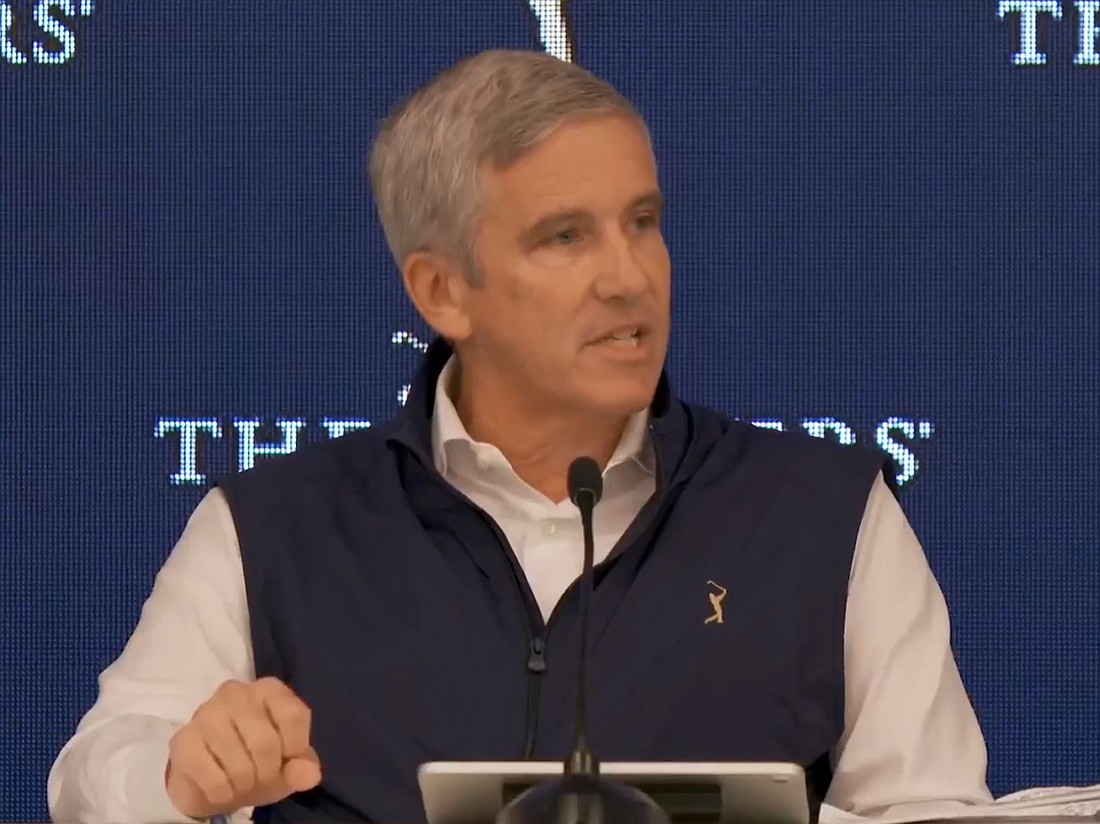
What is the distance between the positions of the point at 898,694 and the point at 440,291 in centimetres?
63

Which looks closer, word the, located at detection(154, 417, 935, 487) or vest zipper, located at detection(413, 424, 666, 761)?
vest zipper, located at detection(413, 424, 666, 761)

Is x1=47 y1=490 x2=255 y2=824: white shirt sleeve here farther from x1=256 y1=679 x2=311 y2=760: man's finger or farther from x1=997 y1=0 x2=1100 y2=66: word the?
x1=997 y1=0 x2=1100 y2=66: word the

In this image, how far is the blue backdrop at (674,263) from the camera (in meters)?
2.89

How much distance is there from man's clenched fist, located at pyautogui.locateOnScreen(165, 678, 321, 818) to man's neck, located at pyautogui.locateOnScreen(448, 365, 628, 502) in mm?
693

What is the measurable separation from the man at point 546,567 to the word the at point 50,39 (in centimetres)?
61

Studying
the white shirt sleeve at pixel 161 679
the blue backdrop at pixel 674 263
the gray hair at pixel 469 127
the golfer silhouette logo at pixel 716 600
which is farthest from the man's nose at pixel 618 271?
the blue backdrop at pixel 674 263

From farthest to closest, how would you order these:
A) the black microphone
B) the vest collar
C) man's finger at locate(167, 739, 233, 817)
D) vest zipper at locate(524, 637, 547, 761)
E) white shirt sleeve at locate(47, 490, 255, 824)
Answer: the vest collar, vest zipper at locate(524, 637, 547, 761), white shirt sleeve at locate(47, 490, 255, 824), man's finger at locate(167, 739, 233, 817), the black microphone

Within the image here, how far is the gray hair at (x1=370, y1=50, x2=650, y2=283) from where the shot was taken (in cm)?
238

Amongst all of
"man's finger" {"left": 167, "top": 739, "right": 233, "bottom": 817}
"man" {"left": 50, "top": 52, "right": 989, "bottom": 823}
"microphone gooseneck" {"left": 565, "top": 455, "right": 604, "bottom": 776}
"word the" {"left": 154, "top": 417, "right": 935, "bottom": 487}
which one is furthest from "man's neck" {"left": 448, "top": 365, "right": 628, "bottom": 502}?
"man's finger" {"left": 167, "top": 739, "right": 233, "bottom": 817}

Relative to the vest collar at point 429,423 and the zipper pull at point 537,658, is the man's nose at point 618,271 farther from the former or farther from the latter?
the zipper pull at point 537,658

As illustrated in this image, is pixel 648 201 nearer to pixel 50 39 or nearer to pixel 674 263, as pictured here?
pixel 674 263

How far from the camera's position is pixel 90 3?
9.66 feet

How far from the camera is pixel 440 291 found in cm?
253

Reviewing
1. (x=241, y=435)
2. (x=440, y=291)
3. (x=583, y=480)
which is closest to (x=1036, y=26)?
(x=440, y=291)
